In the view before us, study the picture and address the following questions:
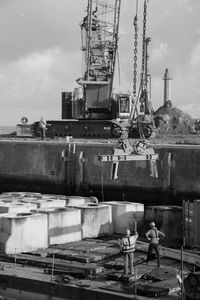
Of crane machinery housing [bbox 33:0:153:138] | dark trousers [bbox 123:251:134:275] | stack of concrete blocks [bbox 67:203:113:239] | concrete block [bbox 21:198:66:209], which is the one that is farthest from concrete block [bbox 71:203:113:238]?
crane machinery housing [bbox 33:0:153:138]

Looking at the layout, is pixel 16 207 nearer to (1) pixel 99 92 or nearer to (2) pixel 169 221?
(2) pixel 169 221

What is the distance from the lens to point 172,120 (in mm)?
84562

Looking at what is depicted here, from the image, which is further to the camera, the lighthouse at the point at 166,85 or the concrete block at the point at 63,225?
the lighthouse at the point at 166,85

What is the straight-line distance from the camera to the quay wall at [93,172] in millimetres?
31922

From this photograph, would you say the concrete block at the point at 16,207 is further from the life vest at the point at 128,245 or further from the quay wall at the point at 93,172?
the quay wall at the point at 93,172

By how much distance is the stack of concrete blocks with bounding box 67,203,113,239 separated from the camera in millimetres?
25297

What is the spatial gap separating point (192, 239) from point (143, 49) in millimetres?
32898

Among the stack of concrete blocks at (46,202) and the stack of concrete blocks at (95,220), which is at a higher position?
the stack of concrete blocks at (46,202)

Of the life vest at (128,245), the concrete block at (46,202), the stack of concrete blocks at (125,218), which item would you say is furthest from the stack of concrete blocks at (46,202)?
the life vest at (128,245)

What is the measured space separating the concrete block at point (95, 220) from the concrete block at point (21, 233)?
2.44 m

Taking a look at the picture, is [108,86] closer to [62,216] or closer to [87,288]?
[62,216]

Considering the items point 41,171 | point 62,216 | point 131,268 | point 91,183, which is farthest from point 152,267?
point 41,171

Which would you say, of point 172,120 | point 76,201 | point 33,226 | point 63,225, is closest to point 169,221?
point 63,225

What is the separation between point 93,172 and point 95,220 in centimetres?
947
